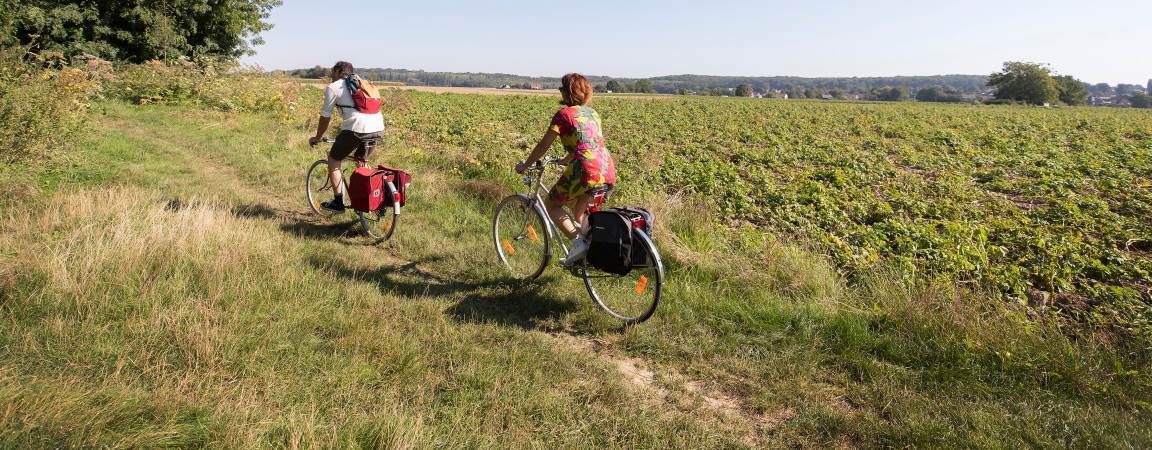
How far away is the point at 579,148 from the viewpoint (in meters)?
4.29

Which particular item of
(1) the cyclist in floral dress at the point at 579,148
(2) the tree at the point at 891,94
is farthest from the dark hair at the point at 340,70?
(2) the tree at the point at 891,94

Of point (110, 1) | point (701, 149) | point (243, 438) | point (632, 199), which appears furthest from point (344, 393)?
point (110, 1)

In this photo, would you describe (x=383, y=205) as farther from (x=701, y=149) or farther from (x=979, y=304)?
(x=701, y=149)

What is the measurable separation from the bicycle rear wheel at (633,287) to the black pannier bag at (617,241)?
3 cm

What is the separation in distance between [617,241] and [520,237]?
1531 millimetres

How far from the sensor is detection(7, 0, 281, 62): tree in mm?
19531

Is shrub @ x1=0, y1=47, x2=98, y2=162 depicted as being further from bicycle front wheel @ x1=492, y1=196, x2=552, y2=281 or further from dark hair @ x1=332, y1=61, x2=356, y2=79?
bicycle front wheel @ x1=492, y1=196, x2=552, y2=281

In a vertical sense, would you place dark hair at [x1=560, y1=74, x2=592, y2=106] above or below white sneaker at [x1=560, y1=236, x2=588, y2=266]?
above

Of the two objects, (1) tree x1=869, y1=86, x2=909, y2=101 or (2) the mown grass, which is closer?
(2) the mown grass

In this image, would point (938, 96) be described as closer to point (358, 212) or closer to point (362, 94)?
point (362, 94)

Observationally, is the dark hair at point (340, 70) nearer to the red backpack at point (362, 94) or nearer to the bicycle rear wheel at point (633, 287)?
the red backpack at point (362, 94)

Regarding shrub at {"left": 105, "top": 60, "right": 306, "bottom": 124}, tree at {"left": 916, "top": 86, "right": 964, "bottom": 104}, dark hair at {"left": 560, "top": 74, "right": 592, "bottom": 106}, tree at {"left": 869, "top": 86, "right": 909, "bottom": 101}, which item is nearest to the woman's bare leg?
dark hair at {"left": 560, "top": 74, "right": 592, "bottom": 106}

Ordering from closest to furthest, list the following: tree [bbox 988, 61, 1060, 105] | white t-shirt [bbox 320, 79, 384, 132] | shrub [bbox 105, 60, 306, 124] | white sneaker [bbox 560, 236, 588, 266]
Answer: white sneaker [bbox 560, 236, 588, 266] → white t-shirt [bbox 320, 79, 384, 132] → shrub [bbox 105, 60, 306, 124] → tree [bbox 988, 61, 1060, 105]

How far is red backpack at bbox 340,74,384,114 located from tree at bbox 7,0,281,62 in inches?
723
